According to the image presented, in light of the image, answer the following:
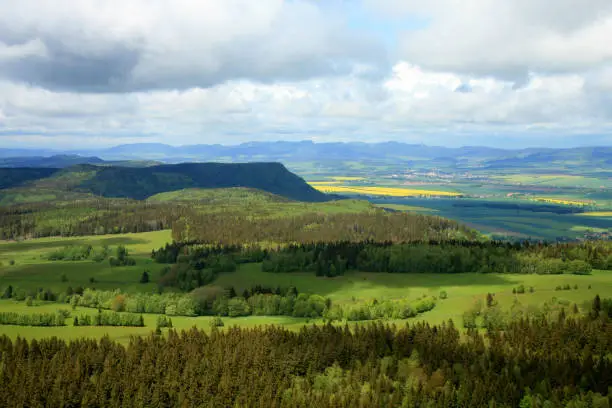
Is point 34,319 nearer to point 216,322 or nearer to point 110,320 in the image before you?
point 110,320

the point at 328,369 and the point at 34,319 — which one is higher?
the point at 328,369

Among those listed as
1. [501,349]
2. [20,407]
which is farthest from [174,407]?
[501,349]

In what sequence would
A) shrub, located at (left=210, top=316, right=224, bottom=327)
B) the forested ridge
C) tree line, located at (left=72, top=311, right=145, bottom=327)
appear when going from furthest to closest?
1. tree line, located at (left=72, top=311, right=145, bottom=327)
2. shrub, located at (left=210, top=316, right=224, bottom=327)
3. the forested ridge

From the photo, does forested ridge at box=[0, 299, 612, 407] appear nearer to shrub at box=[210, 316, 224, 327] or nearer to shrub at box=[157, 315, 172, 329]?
shrub at box=[157, 315, 172, 329]

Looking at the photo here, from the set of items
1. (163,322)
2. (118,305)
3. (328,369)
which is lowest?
(118,305)

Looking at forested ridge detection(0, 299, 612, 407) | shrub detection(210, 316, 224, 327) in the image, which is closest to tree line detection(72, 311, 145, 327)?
shrub detection(210, 316, 224, 327)

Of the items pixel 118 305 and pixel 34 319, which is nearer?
pixel 34 319

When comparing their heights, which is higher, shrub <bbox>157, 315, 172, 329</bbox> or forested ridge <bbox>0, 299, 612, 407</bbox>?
→ forested ridge <bbox>0, 299, 612, 407</bbox>

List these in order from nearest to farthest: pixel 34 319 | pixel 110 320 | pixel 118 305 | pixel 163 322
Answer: pixel 163 322, pixel 34 319, pixel 110 320, pixel 118 305

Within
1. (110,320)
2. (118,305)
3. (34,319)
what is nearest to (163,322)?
(110,320)
